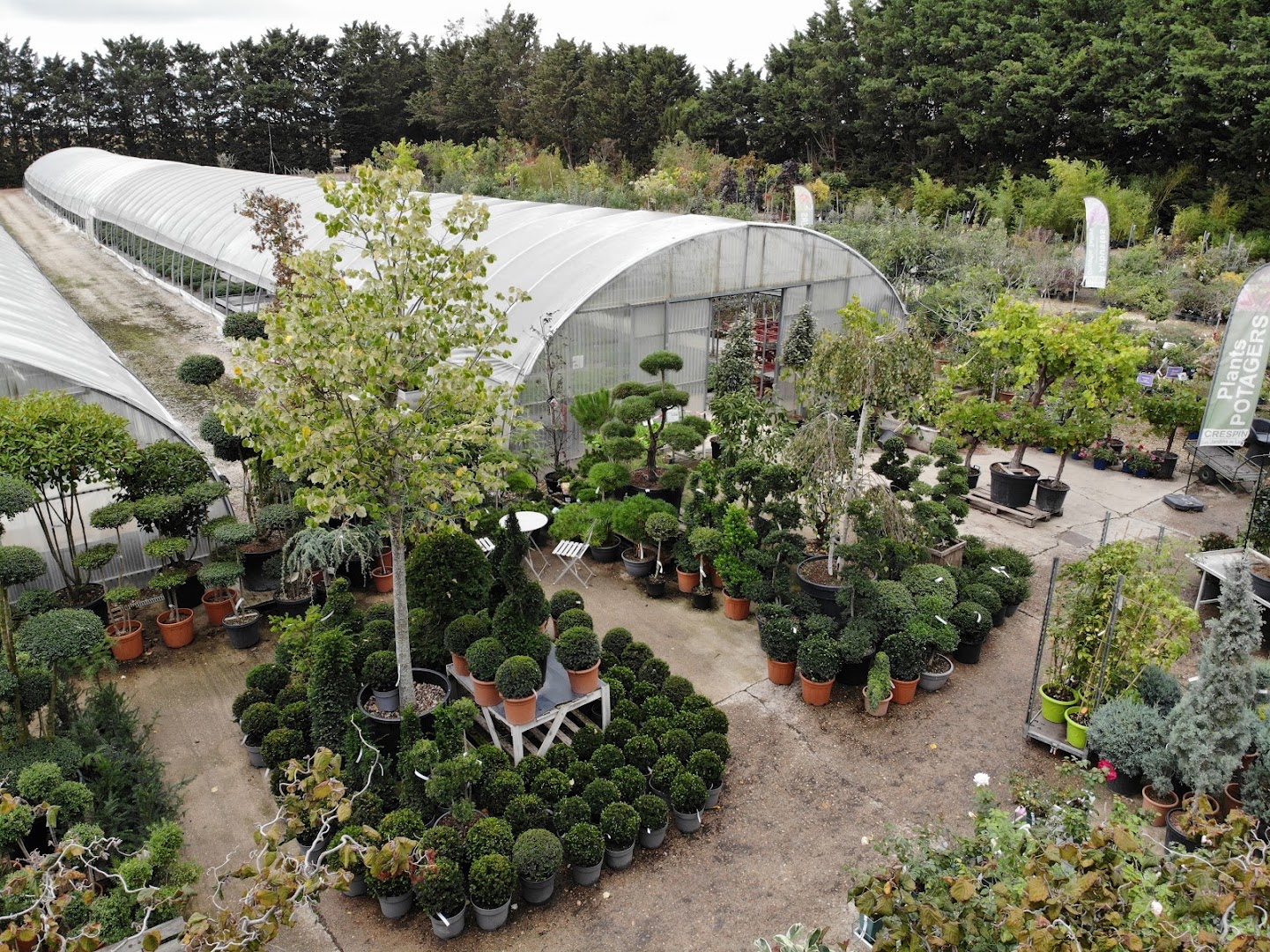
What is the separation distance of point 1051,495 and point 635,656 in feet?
24.8

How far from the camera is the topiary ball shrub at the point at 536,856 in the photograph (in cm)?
564

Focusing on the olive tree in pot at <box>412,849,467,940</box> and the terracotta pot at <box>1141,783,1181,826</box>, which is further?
the terracotta pot at <box>1141,783,1181,826</box>

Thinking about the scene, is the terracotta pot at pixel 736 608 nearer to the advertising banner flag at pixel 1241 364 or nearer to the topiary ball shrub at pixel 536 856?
the topiary ball shrub at pixel 536 856

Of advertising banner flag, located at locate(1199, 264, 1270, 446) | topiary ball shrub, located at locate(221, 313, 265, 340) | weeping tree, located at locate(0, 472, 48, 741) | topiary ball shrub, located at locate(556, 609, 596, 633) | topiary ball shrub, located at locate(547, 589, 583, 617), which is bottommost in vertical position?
topiary ball shrub, located at locate(547, 589, 583, 617)

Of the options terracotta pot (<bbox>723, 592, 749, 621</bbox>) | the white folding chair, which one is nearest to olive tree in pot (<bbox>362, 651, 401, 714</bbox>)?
the white folding chair

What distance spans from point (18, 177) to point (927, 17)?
55.1 meters

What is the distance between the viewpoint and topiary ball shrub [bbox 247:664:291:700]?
7379 mm

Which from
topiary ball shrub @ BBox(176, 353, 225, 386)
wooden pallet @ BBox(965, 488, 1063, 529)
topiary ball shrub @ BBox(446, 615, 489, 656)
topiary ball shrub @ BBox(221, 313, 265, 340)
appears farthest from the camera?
topiary ball shrub @ BBox(221, 313, 265, 340)

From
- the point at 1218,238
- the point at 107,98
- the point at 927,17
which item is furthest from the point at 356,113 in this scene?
the point at 1218,238

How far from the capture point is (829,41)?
139 feet

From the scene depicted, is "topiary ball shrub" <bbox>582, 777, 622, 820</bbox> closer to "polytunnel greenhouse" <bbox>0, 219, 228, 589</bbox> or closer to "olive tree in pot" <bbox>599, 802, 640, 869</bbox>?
"olive tree in pot" <bbox>599, 802, 640, 869</bbox>

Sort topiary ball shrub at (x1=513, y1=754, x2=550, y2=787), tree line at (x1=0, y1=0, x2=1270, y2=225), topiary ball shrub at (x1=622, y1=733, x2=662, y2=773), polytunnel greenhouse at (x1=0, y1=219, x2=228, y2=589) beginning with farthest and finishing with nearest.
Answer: tree line at (x1=0, y1=0, x2=1270, y2=225) → polytunnel greenhouse at (x1=0, y1=219, x2=228, y2=589) → topiary ball shrub at (x1=622, y1=733, x2=662, y2=773) → topiary ball shrub at (x1=513, y1=754, x2=550, y2=787)

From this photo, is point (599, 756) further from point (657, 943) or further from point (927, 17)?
point (927, 17)

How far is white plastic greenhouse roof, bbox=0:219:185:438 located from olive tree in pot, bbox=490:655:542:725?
243 inches
